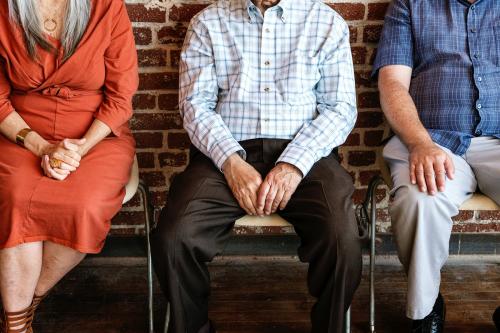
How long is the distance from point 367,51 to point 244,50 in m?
0.60

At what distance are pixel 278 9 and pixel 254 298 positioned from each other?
1177 mm

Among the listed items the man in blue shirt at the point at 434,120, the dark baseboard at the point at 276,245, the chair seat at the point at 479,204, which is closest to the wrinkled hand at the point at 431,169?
the man in blue shirt at the point at 434,120

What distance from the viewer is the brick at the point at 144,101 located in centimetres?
243

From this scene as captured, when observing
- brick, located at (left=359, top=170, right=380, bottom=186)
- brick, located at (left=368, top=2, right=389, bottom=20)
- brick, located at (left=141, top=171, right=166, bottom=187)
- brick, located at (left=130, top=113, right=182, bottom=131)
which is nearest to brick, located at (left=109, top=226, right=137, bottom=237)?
brick, located at (left=141, top=171, right=166, bottom=187)

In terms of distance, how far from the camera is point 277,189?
74.4 inches

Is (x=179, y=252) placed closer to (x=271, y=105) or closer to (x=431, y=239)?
(x=271, y=105)

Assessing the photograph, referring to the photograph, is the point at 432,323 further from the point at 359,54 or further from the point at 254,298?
the point at 359,54

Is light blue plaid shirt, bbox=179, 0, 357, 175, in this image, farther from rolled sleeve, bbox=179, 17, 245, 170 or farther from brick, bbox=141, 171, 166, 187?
brick, bbox=141, 171, 166, 187

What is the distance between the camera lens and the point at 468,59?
216 cm

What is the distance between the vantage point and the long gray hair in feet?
6.49

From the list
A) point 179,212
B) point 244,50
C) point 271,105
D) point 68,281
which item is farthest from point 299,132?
point 68,281

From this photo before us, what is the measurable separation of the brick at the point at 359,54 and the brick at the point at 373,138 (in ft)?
1.04

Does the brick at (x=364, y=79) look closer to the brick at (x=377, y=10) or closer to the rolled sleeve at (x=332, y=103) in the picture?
the brick at (x=377, y=10)

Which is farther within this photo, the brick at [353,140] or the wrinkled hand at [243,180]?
the brick at [353,140]
